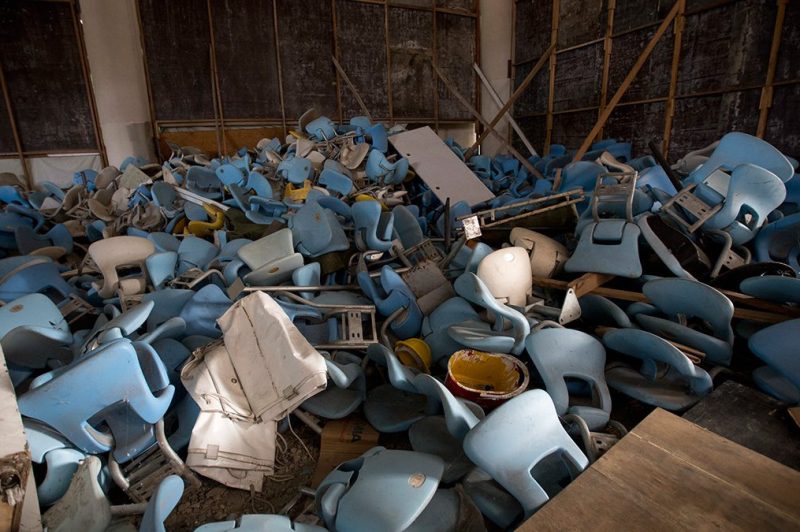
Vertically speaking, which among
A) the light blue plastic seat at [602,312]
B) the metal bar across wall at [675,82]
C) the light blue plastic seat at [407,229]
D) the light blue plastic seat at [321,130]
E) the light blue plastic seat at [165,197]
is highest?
the metal bar across wall at [675,82]

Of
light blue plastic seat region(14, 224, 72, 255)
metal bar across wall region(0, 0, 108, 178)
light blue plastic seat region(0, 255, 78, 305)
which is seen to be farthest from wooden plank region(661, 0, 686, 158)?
metal bar across wall region(0, 0, 108, 178)

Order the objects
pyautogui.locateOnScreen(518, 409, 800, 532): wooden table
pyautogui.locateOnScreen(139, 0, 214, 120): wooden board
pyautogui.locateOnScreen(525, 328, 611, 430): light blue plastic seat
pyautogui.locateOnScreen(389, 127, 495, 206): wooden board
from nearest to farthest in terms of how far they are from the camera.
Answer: pyautogui.locateOnScreen(518, 409, 800, 532): wooden table, pyautogui.locateOnScreen(525, 328, 611, 430): light blue plastic seat, pyautogui.locateOnScreen(389, 127, 495, 206): wooden board, pyautogui.locateOnScreen(139, 0, 214, 120): wooden board

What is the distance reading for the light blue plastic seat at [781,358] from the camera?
1.48 metres

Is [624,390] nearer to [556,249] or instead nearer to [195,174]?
[556,249]

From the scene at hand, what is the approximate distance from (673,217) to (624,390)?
120 centimetres

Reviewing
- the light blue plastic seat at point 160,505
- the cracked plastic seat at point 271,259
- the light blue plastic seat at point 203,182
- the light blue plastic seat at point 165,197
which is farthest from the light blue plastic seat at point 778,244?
the light blue plastic seat at point 165,197

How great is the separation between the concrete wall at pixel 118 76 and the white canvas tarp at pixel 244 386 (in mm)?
5559

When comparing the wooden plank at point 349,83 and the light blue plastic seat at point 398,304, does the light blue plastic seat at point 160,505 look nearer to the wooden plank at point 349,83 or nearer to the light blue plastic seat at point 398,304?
the light blue plastic seat at point 398,304

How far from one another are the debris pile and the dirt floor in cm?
5

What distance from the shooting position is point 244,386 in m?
1.57

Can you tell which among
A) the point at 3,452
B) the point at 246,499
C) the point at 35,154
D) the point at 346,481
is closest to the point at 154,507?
the point at 3,452

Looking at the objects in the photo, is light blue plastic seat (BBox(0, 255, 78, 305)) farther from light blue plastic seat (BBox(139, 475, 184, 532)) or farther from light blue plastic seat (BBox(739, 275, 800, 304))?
light blue plastic seat (BBox(739, 275, 800, 304))

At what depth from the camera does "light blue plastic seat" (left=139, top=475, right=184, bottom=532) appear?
86 centimetres

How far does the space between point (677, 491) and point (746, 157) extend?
2485 mm
